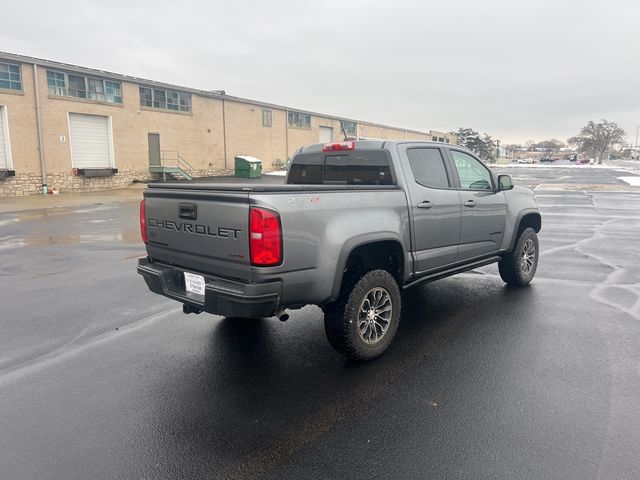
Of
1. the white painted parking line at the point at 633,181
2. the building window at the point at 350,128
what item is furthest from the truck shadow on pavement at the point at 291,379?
the building window at the point at 350,128

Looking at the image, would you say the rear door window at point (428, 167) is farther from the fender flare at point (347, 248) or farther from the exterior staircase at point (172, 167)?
the exterior staircase at point (172, 167)

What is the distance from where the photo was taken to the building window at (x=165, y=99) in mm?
29828

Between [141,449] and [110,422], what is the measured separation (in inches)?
18.2

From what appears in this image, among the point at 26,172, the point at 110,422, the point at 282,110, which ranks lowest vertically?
the point at 110,422

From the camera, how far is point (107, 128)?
90.7 feet

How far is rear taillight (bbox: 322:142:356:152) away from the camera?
16.3 feet

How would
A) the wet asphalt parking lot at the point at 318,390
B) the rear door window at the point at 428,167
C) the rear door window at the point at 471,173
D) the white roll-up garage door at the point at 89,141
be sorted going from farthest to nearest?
the white roll-up garage door at the point at 89,141
the rear door window at the point at 471,173
the rear door window at the point at 428,167
the wet asphalt parking lot at the point at 318,390

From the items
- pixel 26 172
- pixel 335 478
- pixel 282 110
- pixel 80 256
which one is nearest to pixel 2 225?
pixel 80 256

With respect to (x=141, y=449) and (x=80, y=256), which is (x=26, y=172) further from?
(x=141, y=449)

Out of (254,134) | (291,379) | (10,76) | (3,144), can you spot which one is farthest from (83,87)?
(291,379)

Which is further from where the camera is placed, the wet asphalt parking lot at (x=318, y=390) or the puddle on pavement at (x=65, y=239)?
the puddle on pavement at (x=65, y=239)

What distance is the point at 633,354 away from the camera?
4.32 metres

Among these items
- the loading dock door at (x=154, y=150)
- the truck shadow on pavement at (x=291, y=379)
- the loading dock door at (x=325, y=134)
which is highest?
the loading dock door at (x=325, y=134)

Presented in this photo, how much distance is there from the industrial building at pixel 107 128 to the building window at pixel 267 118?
3.7 inches
